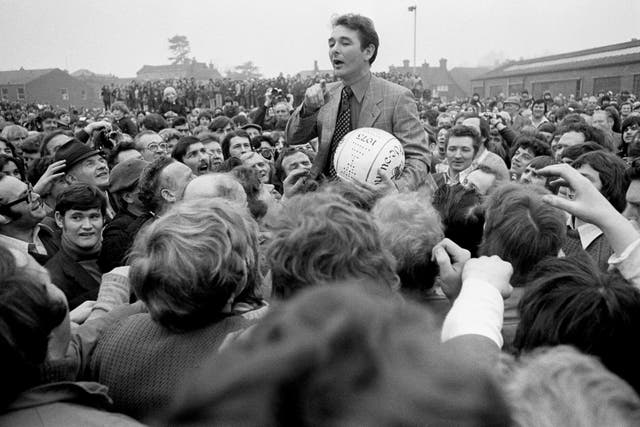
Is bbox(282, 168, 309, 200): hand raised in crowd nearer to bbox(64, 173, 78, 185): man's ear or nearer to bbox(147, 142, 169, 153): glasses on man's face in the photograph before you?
bbox(64, 173, 78, 185): man's ear

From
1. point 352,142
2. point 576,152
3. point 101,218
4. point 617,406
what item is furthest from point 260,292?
point 576,152

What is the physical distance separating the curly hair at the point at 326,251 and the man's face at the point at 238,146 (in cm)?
534

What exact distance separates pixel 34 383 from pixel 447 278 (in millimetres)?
1556

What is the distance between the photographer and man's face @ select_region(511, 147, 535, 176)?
661cm

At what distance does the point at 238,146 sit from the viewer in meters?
7.32

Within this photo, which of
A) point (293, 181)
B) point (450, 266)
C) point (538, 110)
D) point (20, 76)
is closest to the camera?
point (450, 266)

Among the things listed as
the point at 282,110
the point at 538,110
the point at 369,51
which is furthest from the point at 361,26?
the point at 538,110

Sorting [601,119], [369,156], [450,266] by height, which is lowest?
[601,119]

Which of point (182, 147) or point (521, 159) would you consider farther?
point (521, 159)

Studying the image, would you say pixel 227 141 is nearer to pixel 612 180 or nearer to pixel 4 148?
pixel 4 148

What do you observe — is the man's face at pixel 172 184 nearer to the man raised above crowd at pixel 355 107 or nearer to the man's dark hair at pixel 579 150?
the man raised above crowd at pixel 355 107

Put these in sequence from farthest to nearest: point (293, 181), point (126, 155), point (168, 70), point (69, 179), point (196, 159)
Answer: point (168, 70)
point (126, 155)
point (196, 159)
point (69, 179)
point (293, 181)

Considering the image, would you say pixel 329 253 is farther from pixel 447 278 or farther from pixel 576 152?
pixel 576 152

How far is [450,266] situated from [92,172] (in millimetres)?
4573
